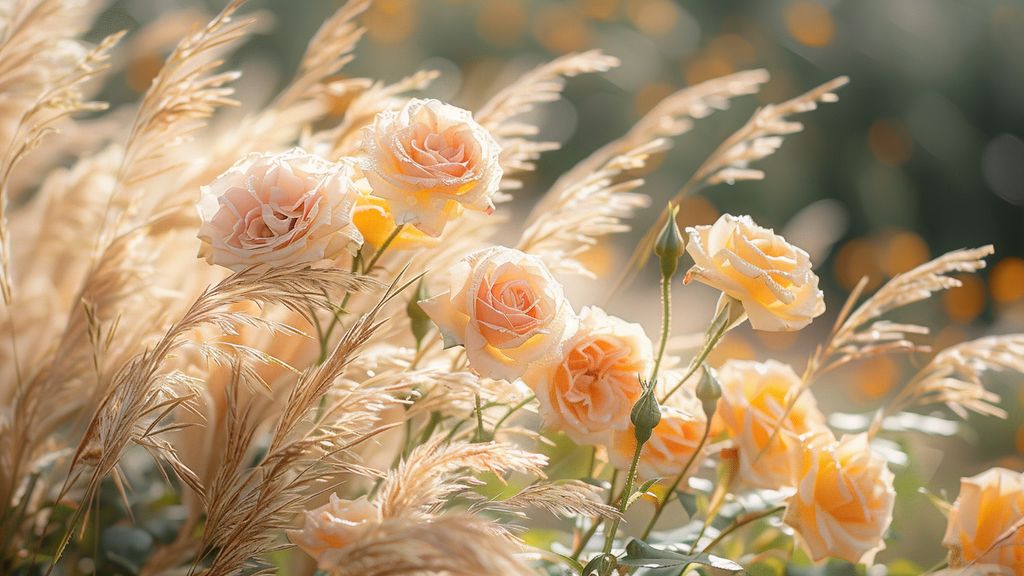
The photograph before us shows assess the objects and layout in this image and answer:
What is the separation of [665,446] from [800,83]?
90.4 inches

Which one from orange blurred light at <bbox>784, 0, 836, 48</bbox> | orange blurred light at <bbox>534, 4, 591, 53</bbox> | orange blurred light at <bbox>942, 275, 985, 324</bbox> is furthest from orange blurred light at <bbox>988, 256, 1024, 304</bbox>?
orange blurred light at <bbox>534, 4, 591, 53</bbox>

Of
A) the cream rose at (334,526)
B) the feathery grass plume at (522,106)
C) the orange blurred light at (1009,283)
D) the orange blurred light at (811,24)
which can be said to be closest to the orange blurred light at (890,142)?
the orange blurred light at (811,24)

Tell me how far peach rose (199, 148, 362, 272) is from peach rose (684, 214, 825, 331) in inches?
7.8

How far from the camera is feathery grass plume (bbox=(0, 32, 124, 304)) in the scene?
0.60 meters

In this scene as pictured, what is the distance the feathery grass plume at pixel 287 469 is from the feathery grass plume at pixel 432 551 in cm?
8

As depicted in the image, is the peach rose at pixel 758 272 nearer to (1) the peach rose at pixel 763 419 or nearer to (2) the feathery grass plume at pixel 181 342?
(1) the peach rose at pixel 763 419

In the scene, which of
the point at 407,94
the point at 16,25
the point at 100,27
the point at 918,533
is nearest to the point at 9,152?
the point at 16,25

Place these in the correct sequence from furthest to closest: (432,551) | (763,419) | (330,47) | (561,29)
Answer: (561,29), (330,47), (763,419), (432,551)

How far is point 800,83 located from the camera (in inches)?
104

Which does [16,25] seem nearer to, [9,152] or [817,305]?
[9,152]

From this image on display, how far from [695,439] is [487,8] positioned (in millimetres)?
2496

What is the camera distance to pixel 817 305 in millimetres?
524

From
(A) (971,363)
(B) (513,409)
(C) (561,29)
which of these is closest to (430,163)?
(B) (513,409)

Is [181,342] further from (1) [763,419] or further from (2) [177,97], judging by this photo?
(1) [763,419]
